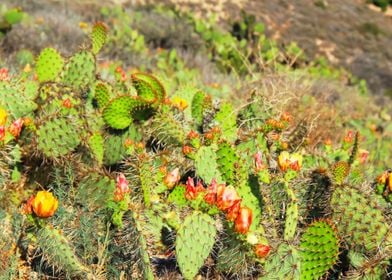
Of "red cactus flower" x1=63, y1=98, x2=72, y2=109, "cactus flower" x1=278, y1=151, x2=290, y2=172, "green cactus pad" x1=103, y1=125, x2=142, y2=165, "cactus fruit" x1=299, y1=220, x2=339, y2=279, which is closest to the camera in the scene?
"cactus fruit" x1=299, y1=220, x2=339, y2=279

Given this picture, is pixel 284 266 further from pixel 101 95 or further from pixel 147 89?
pixel 101 95

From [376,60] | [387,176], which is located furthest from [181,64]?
[376,60]

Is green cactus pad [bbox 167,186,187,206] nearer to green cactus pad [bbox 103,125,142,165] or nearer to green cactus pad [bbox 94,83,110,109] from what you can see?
green cactus pad [bbox 103,125,142,165]

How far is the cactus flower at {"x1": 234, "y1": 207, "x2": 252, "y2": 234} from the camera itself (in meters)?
2.36

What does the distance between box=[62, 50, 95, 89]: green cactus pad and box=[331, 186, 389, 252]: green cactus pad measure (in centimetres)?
205

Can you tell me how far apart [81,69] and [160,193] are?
1.45m

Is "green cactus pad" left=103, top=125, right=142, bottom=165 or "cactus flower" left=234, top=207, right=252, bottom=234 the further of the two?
"green cactus pad" left=103, top=125, right=142, bottom=165

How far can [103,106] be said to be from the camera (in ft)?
12.7

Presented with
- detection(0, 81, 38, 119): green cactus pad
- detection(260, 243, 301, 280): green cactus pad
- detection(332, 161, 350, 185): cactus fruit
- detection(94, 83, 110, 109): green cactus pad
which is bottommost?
detection(0, 81, 38, 119): green cactus pad

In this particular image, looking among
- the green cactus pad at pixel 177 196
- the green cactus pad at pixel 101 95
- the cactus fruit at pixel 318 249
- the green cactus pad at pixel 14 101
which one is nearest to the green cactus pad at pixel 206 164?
the green cactus pad at pixel 177 196

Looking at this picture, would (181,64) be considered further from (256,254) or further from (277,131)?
(256,254)

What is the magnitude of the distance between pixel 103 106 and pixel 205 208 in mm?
1620

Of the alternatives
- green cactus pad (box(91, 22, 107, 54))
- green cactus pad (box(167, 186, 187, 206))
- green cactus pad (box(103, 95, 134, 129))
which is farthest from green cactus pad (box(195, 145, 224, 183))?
green cactus pad (box(91, 22, 107, 54))

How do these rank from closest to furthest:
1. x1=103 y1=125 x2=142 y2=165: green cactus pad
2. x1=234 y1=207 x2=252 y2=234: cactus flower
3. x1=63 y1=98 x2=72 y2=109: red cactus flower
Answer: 1. x1=234 y1=207 x2=252 y2=234: cactus flower
2. x1=63 y1=98 x2=72 y2=109: red cactus flower
3. x1=103 y1=125 x2=142 y2=165: green cactus pad
